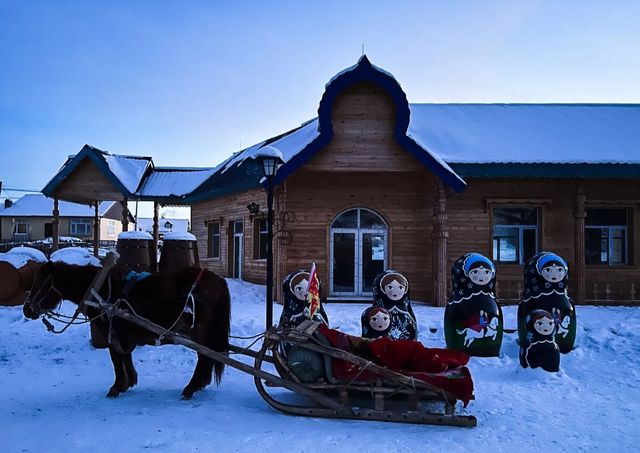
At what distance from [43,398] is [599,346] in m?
8.09

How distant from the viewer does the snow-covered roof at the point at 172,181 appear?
1773cm

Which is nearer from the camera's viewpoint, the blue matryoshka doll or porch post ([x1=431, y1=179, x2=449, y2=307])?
the blue matryoshka doll

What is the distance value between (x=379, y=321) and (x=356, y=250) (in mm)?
6511

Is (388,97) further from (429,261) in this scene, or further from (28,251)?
(28,251)

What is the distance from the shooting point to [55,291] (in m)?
5.52

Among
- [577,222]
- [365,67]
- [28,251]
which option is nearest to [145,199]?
[28,251]

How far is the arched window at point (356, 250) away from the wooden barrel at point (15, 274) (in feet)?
23.1

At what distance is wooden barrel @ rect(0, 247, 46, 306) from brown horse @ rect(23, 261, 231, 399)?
5.94 metres

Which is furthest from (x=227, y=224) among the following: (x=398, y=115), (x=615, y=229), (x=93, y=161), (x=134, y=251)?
(x=615, y=229)

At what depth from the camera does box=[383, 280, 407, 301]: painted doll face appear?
23.1 feet

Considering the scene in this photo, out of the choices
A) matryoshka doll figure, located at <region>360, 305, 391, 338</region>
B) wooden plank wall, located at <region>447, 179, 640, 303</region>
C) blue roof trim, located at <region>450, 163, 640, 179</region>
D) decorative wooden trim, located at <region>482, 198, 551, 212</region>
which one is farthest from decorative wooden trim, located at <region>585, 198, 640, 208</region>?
matryoshka doll figure, located at <region>360, 305, 391, 338</region>

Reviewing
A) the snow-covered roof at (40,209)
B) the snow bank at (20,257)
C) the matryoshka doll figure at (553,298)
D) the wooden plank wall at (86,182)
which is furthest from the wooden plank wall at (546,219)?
the snow-covered roof at (40,209)

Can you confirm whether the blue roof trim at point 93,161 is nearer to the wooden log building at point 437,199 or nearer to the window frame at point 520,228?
the wooden log building at point 437,199

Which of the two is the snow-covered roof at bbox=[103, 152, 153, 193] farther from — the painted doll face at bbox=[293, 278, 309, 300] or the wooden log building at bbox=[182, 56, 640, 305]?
the painted doll face at bbox=[293, 278, 309, 300]
